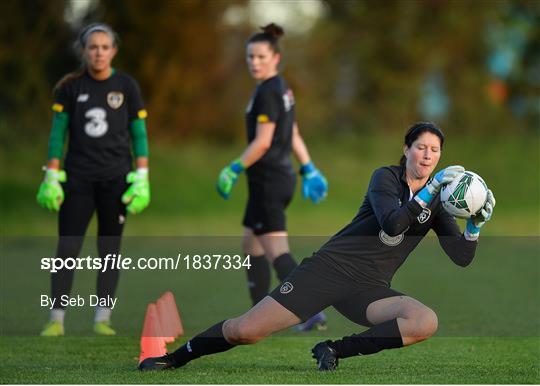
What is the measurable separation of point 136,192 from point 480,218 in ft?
9.32

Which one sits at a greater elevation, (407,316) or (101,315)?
(101,315)

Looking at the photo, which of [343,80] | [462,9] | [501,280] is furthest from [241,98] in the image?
[501,280]

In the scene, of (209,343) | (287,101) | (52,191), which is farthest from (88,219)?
(209,343)

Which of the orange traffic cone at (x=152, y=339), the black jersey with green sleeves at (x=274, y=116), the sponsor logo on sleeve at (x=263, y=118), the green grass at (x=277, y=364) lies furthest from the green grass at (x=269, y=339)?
the sponsor logo on sleeve at (x=263, y=118)

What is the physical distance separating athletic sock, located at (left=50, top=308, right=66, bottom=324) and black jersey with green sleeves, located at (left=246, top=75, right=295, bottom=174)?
163cm

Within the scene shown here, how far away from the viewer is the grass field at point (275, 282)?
6129mm

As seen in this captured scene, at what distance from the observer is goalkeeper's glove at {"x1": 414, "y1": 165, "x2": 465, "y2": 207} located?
5523 mm

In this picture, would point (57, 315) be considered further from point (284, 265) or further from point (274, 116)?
point (274, 116)

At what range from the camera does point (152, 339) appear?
639 centimetres

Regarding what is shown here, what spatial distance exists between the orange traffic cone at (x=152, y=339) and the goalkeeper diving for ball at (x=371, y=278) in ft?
1.26

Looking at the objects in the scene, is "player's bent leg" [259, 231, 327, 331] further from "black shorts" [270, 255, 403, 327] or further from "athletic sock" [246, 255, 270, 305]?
"black shorts" [270, 255, 403, 327]

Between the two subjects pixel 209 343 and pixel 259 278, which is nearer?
pixel 209 343

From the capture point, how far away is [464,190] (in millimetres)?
5484

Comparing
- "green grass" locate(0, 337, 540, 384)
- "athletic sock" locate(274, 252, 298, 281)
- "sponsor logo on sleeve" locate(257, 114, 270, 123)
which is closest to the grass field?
"green grass" locate(0, 337, 540, 384)
